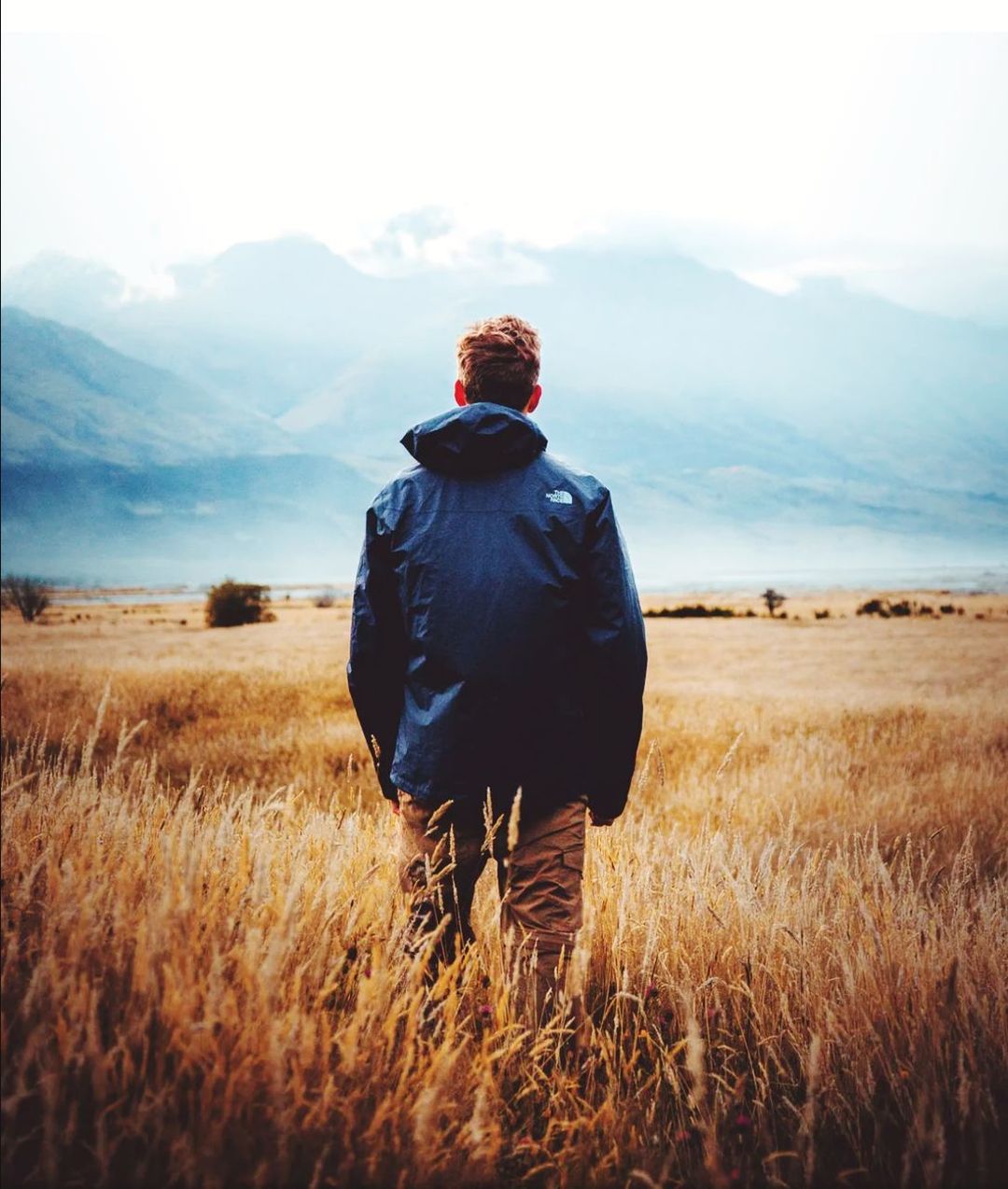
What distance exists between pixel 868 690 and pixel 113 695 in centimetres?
1371

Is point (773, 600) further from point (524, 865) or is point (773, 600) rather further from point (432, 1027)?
point (432, 1027)

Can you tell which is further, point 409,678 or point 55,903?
point 409,678

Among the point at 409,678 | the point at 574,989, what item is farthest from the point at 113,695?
→ the point at 574,989

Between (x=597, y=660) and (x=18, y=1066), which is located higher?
(x=597, y=660)

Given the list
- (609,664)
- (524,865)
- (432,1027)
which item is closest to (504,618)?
(609,664)

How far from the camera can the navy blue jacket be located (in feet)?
7.92

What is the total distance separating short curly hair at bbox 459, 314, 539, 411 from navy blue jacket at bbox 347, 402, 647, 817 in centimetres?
21

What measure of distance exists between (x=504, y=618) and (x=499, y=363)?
972 millimetres

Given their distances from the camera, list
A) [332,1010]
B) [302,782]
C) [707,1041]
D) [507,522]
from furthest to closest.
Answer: [302,782] → [707,1041] → [507,522] → [332,1010]

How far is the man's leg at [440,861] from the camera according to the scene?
8.28 ft

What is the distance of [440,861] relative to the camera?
2.62 m

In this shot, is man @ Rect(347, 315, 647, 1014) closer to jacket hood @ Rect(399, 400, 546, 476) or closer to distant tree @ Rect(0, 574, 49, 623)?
jacket hood @ Rect(399, 400, 546, 476)

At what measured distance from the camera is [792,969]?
281 centimetres

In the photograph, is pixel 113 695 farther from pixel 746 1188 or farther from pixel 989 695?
pixel 989 695
